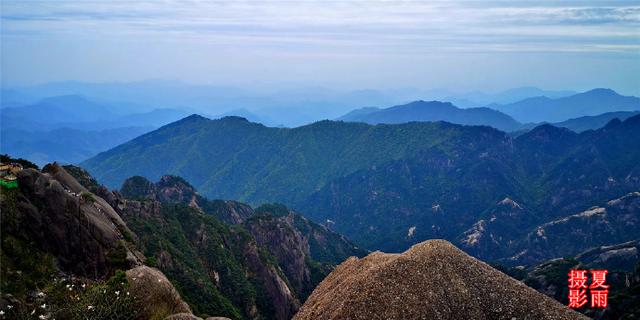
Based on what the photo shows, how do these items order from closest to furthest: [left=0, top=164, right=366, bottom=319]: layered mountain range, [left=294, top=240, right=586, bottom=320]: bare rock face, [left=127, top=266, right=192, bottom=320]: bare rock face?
[left=127, top=266, right=192, bottom=320]: bare rock face
[left=0, top=164, right=366, bottom=319]: layered mountain range
[left=294, top=240, right=586, bottom=320]: bare rock face

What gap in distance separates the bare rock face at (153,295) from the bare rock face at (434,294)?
13.6 m

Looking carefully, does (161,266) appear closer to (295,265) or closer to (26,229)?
(26,229)

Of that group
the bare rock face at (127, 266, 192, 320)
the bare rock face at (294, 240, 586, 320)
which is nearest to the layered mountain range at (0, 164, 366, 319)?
the bare rock face at (127, 266, 192, 320)

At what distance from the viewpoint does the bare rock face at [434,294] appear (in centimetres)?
4253

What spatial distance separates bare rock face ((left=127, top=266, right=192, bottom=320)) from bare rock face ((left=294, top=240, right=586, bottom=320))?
13.6 metres

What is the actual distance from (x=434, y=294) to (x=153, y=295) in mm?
24549

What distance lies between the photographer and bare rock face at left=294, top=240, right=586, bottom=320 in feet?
140

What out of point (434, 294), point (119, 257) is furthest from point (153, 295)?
point (434, 294)

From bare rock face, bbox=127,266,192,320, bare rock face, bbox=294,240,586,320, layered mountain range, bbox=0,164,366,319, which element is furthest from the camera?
bare rock face, bbox=294,240,586,320

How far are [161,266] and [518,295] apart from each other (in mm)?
62716

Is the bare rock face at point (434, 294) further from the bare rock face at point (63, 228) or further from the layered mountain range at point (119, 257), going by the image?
the bare rock face at point (63, 228)

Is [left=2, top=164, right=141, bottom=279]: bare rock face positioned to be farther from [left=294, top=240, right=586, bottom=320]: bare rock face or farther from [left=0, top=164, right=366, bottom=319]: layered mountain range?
[left=294, top=240, right=586, bottom=320]: bare rock face

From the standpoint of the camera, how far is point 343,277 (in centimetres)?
5491

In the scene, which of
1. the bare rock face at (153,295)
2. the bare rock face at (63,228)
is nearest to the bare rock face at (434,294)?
the bare rock face at (153,295)
